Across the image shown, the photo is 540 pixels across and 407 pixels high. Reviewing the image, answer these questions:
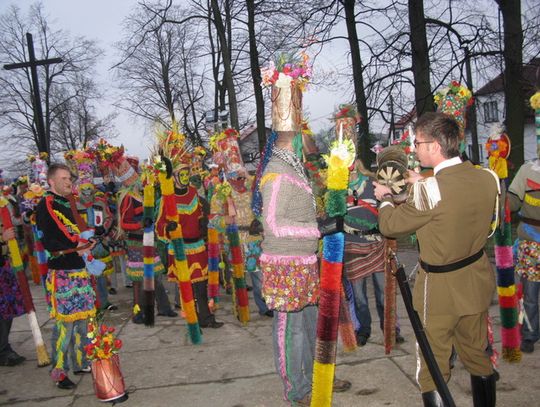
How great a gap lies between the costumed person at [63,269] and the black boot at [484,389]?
333cm

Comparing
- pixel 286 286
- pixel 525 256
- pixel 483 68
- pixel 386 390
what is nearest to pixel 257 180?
pixel 286 286

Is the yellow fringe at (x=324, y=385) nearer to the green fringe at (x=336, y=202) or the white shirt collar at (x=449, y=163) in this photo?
the green fringe at (x=336, y=202)

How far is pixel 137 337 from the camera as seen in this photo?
609 cm

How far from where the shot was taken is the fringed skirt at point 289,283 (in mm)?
3629

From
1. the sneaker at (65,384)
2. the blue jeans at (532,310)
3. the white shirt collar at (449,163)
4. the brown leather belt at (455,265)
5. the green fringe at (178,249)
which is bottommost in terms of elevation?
the sneaker at (65,384)

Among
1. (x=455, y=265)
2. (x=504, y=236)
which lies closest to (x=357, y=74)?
(x=504, y=236)

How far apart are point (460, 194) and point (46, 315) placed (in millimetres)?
6528

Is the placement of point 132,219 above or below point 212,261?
above

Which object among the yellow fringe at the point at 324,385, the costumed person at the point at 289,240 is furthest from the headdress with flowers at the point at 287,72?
the yellow fringe at the point at 324,385

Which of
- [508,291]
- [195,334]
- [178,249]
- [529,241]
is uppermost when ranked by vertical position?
[178,249]

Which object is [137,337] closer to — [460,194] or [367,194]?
[367,194]

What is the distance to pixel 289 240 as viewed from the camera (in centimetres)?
364

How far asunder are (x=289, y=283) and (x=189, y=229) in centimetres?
268

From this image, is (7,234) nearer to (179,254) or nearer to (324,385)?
(179,254)
